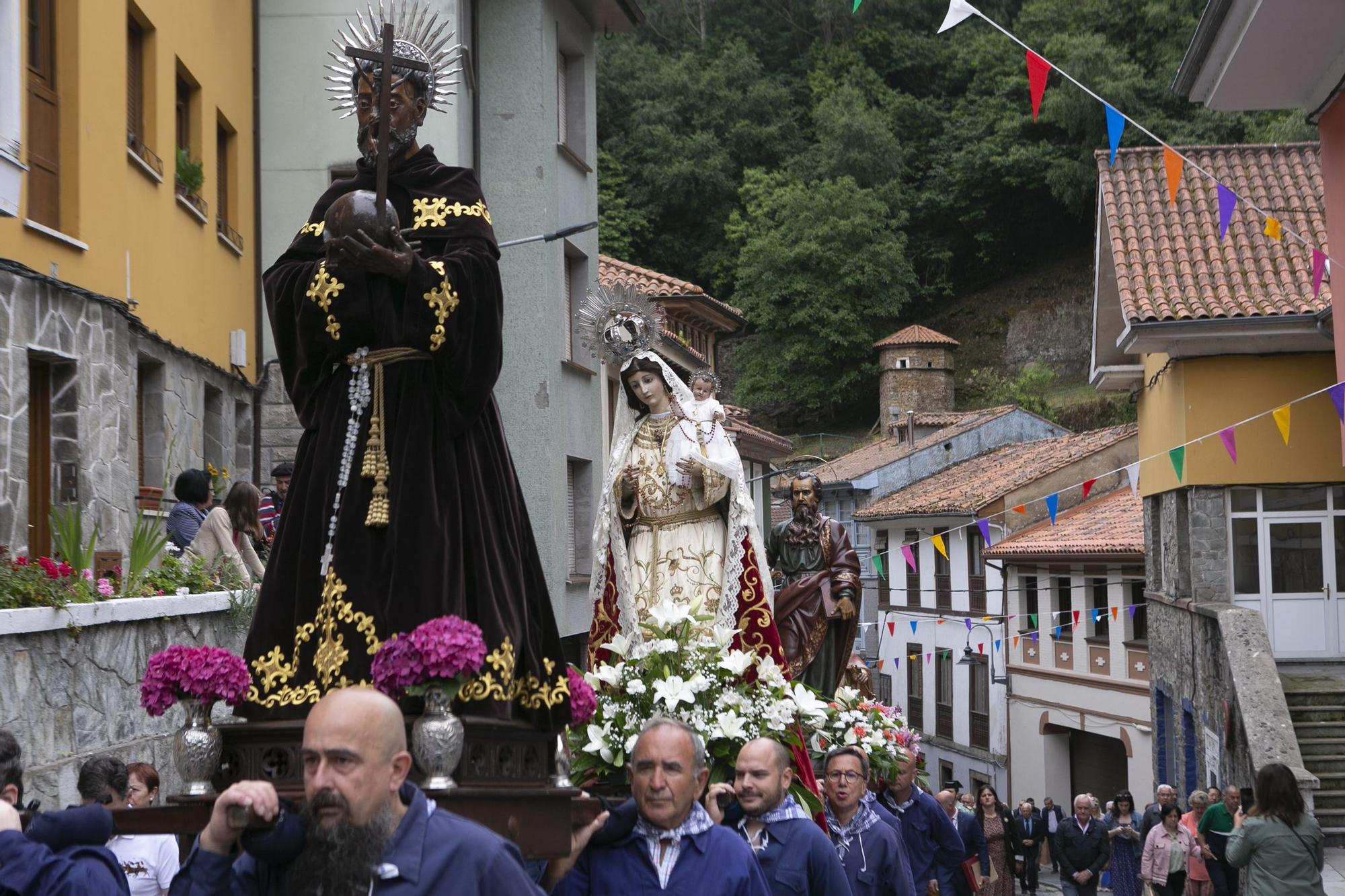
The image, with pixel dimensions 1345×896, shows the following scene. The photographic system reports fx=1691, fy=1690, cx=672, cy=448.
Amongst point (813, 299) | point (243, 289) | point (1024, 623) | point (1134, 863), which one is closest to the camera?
point (243, 289)

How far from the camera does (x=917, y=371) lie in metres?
63.8

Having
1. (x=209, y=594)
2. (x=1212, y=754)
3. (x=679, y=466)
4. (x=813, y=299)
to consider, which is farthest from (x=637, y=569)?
(x=813, y=299)

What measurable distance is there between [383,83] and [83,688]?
4780 mm

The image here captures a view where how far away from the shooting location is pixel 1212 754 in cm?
2141

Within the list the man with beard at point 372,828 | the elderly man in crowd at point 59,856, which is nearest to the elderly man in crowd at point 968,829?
the elderly man in crowd at point 59,856

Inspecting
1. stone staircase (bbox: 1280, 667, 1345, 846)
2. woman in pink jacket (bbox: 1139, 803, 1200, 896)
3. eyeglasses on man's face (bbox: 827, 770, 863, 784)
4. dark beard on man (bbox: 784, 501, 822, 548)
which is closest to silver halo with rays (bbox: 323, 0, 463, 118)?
eyeglasses on man's face (bbox: 827, 770, 863, 784)

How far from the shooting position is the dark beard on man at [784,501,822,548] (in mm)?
10672

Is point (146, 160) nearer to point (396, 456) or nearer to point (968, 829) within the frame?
point (968, 829)

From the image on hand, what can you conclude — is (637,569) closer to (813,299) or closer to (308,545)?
(308,545)

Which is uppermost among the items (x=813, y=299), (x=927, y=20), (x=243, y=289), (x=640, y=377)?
(x=927, y=20)

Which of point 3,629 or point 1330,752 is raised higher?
point 3,629

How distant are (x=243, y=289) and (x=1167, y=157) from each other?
9597mm

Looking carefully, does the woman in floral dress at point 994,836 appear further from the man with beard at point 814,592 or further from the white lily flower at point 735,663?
the white lily flower at point 735,663

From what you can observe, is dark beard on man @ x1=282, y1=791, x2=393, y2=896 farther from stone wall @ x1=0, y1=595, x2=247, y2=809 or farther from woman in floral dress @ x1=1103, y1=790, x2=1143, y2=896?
woman in floral dress @ x1=1103, y1=790, x2=1143, y2=896
